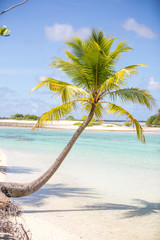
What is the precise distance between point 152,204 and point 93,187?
2.13 metres

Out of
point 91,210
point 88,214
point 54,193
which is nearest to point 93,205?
point 91,210

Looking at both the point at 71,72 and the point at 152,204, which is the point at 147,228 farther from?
the point at 71,72

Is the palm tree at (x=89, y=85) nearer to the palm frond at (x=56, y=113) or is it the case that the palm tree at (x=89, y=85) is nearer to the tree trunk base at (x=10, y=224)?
the palm frond at (x=56, y=113)

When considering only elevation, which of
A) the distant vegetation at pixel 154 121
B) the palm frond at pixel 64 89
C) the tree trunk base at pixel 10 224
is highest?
the palm frond at pixel 64 89

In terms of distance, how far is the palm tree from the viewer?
5.30 metres

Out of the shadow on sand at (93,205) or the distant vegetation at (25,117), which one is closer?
the shadow on sand at (93,205)

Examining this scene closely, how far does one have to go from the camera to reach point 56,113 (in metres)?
5.48

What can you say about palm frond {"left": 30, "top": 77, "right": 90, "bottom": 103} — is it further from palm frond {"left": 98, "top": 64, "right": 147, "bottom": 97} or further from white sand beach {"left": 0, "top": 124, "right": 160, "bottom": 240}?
white sand beach {"left": 0, "top": 124, "right": 160, "bottom": 240}

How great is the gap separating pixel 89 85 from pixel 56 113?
37.7 inches

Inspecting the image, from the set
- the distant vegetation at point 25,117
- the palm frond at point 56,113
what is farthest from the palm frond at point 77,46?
the distant vegetation at point 25,117

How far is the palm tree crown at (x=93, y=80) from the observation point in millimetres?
5348

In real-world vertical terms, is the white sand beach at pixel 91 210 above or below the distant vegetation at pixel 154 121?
below

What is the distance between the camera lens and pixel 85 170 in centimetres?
1156

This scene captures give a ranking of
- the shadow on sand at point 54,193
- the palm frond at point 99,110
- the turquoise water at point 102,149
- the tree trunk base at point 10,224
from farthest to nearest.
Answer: the turquoise water at point 102,149
the shadow on sand at point 54,193
the palm frond at point 99,110
the tree trunk base at point 10,224
